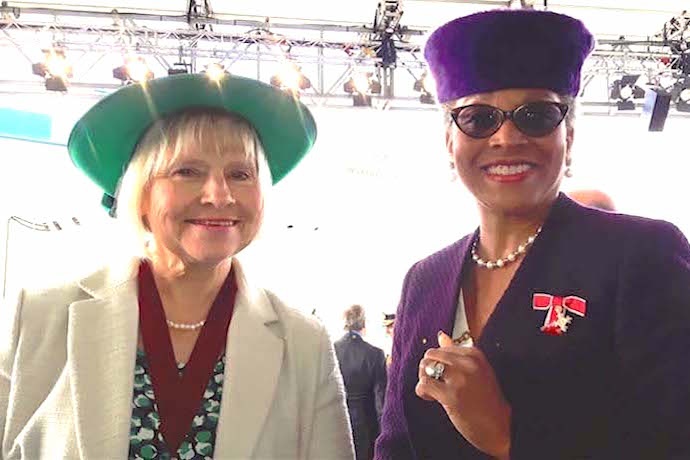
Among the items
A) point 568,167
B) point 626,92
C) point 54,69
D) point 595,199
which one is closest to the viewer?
point 568,167

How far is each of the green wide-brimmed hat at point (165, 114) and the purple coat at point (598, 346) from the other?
62 centimetres

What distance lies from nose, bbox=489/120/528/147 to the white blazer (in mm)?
612

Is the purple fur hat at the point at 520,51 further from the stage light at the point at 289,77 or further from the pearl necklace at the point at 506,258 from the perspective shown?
the stage light at the point at 289,77

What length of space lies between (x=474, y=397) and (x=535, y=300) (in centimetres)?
18

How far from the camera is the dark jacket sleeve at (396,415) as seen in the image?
4.37 ft

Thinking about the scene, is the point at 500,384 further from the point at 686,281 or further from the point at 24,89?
the point at 24,89

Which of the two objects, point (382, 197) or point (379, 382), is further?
point (382, 197)

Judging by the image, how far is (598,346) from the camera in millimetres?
1078

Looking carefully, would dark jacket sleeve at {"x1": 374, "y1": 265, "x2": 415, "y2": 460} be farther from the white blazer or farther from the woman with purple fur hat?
the white blazer

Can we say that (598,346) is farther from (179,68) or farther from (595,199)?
(179,68)

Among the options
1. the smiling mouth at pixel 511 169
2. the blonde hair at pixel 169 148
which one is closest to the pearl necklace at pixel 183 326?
the blonde hair at pixel 169 148

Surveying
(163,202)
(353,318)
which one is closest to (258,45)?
(353,318)

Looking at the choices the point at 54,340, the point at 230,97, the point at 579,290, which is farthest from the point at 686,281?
the point at 54,340

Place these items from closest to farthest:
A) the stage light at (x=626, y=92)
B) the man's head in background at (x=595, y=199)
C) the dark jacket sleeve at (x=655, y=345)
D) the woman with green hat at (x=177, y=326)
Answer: the dark jacket sleeve at (x=655, y=345) → the woman with green hat at (x=177, y=326) → the man's head in background at (x=595, y=199) → the stage light at (x=626, y=92)
